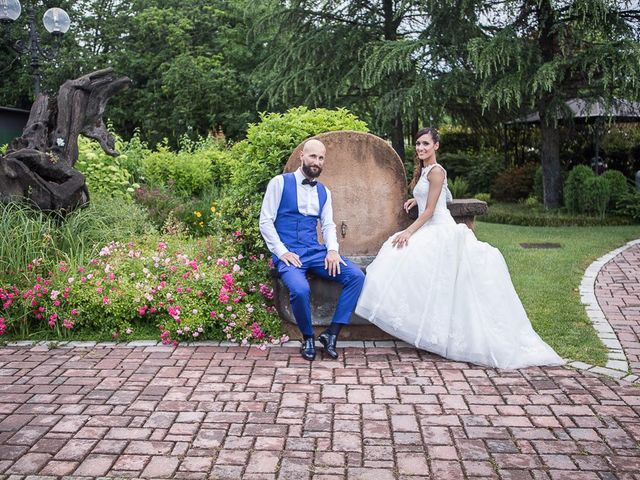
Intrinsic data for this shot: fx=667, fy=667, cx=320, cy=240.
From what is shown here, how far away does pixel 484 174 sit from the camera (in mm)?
19297

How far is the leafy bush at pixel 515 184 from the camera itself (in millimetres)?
17984

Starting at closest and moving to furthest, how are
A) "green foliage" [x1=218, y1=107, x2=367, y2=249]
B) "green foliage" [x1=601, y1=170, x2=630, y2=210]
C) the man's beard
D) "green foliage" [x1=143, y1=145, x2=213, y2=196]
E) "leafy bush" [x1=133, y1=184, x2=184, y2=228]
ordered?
the man's beard, "green foliage" [x1=218, y1=107, x2=367, y2=249], "leafy bush" [x1=133, y1=184, x2=184, y2=228], "green foliage" [x1=143, y1=145, x2=213, y2=196], "green foliage" [x1=601, y1=170, x2=630, y2=210]

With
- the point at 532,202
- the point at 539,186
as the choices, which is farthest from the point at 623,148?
the point at 532,202

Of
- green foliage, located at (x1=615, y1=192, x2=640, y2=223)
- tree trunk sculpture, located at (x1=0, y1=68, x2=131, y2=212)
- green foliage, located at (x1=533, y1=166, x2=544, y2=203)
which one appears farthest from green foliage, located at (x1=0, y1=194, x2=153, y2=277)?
green foliage, located at (x1=533, y1=166, x2=544, y2=203)

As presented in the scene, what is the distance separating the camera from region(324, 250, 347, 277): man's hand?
17.4 feet

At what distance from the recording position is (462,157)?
20281mm

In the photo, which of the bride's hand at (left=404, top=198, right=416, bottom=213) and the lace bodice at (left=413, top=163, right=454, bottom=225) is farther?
the bride's hand at (left=404, top=198, right=416, bottom=213)

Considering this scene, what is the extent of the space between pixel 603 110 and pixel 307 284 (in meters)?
11.3

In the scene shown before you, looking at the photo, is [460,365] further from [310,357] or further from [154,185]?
[154,185]

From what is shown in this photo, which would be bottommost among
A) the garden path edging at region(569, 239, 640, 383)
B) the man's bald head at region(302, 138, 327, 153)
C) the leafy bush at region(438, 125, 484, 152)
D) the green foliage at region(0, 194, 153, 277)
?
the garden path edging at region(569, 239, 640, 383)

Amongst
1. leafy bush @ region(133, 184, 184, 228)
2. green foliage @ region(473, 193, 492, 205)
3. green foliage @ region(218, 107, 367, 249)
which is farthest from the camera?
green foliage @ region(473, 193, 492, 205)

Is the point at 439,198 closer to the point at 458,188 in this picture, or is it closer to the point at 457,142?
the point at 458,188

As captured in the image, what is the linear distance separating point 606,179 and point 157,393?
41.8 ft

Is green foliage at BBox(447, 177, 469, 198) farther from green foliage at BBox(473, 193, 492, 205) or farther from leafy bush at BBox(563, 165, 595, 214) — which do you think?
leafy bush at BBox(563, 165, 595, 214)
